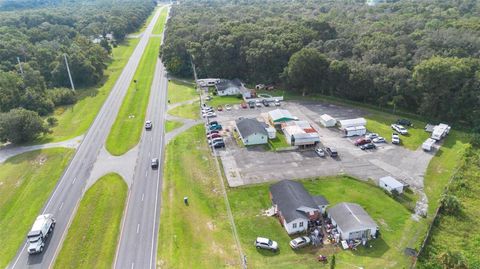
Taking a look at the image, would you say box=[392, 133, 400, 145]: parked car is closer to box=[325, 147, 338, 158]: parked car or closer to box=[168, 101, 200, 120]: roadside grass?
box=[325, 147, 338, 158]: parked car

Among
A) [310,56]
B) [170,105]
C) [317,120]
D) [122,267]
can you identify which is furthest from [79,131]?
[310,56]

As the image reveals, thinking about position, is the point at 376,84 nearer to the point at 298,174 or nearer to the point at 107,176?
the point at 298,174

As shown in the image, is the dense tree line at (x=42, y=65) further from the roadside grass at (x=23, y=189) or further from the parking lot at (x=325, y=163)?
the parking lot at (x=325, y=163)

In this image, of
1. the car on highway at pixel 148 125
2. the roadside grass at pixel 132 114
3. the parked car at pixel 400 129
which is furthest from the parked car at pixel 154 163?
the parked car at pixel 400 129

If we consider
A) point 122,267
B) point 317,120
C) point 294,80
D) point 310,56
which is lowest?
point 122,267

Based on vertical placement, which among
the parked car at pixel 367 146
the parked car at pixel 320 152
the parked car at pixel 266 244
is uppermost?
the parked car at pixel 367 146

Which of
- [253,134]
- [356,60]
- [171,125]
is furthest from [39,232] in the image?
[356,60]
